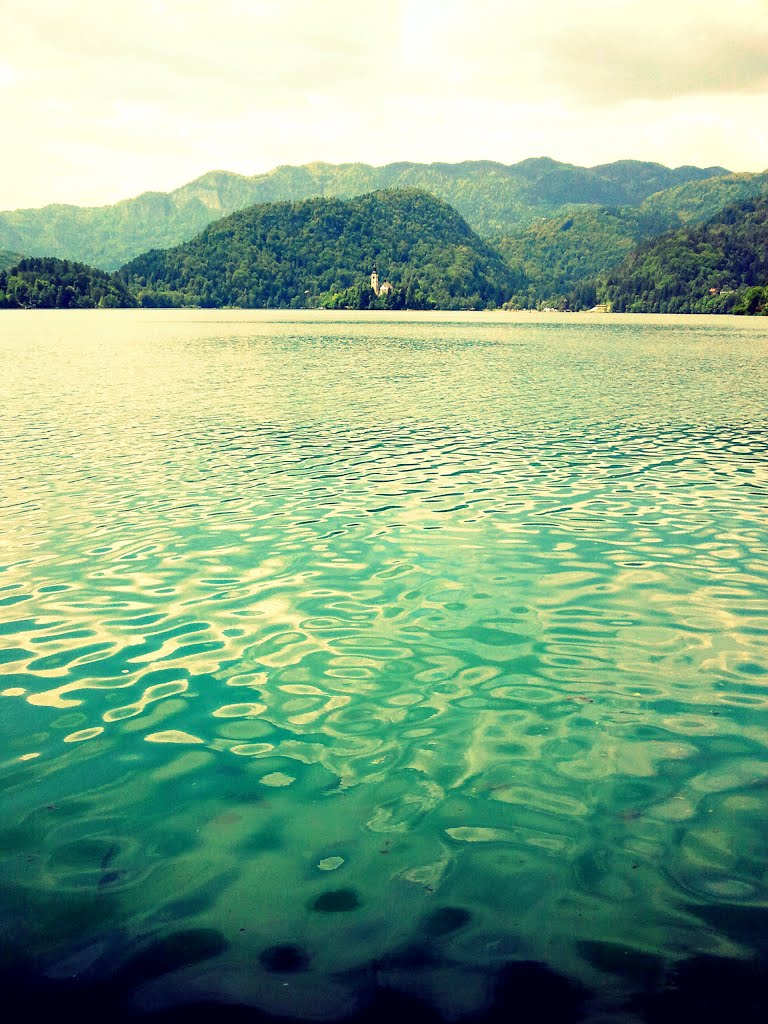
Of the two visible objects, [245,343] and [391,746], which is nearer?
[391,746]

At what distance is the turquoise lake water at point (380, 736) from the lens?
6.92m

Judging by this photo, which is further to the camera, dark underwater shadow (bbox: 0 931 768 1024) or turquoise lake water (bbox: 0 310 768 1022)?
turquoise lake water (bbox: 0 310 768 1022)

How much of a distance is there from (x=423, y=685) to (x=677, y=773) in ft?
12.3

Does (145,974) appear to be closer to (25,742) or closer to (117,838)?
(117,838)

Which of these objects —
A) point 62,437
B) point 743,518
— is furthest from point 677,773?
point 62,437

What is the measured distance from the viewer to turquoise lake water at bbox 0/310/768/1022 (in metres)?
6.92

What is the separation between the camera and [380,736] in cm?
1062

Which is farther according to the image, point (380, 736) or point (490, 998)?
point (380, 736)

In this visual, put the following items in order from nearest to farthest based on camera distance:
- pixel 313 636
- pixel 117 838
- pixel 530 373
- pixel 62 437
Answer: pixel 117 838 → pixel 313 636 → pixel 62 437 → pixel 530 373

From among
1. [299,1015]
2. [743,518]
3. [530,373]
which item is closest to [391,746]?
[299,1015]

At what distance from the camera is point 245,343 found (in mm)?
101062

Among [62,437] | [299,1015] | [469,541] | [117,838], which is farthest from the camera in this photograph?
[62,437]

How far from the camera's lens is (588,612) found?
1511 cm

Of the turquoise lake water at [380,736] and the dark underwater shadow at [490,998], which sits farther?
the turquoise lake water at [380,736]
